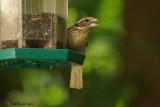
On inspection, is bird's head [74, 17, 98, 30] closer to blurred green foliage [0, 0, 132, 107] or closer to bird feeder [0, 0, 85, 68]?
bird feeder [0, 0, 85, 68]

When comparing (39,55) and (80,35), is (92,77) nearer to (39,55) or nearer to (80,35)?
(80,35)

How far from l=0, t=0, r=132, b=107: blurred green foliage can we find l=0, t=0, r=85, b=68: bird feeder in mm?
723

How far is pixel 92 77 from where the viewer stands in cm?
339

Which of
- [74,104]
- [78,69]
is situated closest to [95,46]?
[74,104]

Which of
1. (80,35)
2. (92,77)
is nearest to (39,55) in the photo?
(80,35)

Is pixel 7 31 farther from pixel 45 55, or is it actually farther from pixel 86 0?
pixel 86 0

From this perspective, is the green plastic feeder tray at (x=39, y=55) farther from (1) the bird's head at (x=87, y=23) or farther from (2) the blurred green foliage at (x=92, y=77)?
(2) the blurred green foliage at (x=92, y=77)

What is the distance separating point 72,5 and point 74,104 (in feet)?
1.61

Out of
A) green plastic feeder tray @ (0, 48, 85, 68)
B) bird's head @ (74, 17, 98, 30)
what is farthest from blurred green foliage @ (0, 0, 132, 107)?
green plastic feeder tray @ (0, 48, 85, 68)

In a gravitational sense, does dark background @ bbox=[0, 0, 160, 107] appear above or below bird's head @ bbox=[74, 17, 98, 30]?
below

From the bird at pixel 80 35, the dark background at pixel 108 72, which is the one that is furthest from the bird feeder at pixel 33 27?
the dark background at pixel 108 72

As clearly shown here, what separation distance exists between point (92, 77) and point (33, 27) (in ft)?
3.24

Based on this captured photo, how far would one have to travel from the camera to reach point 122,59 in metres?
3.34

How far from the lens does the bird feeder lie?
7.89ft
